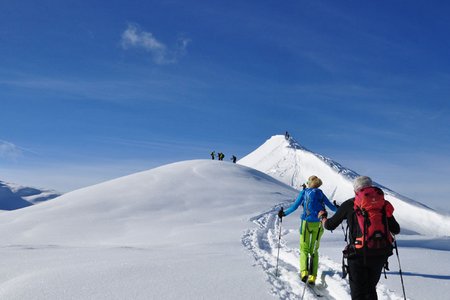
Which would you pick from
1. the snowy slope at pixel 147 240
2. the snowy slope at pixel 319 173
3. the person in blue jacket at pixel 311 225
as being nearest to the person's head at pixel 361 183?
the snowy slope at pixel 147 240

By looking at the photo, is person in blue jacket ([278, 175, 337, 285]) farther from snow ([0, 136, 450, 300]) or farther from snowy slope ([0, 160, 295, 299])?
snowy slope ([0, 160, 295, 299])

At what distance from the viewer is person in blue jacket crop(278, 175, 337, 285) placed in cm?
868

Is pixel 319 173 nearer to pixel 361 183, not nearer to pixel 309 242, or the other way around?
pixel 309 242

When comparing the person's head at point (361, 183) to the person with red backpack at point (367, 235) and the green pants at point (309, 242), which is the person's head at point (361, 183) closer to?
the person with red backpack at point (367, 235)

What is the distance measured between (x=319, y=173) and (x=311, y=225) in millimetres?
121728

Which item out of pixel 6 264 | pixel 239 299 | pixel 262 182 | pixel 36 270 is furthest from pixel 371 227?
pixel 262 182

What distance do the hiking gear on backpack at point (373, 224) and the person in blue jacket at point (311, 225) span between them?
10.6ft

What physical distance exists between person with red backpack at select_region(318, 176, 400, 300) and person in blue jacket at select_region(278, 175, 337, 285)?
3053 mm

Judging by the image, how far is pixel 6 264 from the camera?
9195 mm

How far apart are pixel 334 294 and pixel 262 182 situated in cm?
3803

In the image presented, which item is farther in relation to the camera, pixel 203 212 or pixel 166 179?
pixel 166 179

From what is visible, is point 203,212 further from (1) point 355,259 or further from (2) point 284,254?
(1) point 355,259

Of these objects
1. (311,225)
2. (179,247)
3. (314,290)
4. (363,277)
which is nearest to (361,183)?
(363,277)

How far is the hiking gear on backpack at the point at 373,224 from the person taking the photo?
211 inches
